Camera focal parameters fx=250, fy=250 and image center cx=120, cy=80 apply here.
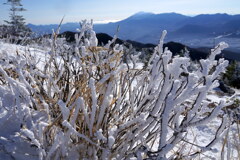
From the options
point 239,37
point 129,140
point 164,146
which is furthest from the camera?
point 239,37

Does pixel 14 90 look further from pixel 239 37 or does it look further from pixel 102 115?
pixel 239 37

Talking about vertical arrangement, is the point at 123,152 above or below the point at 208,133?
above

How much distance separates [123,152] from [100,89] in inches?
10.8

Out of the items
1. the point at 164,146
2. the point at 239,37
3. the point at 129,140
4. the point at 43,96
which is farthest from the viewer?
the point at 239,37

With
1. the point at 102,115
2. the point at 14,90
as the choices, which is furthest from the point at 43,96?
the point at 102,115

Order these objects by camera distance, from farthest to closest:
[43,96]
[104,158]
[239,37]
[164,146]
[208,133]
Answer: [239,37]
[208,133]
[43,96]
[104,158]
[164,146]

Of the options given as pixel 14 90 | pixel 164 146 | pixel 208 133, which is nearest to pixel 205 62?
pixel 164 146

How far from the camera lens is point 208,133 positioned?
125 inches

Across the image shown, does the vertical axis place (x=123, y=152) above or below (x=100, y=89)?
below

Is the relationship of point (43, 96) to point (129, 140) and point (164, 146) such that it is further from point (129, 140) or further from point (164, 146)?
point (164, 146)

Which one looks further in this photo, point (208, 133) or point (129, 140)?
point (208, 133)

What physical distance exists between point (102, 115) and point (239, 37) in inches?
6747

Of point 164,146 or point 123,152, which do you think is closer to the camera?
point 164,146

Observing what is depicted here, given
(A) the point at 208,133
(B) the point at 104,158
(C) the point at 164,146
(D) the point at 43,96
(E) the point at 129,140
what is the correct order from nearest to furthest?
(C) the point at 164,146 < (B) the point at 104,158 < (E) the point at 129,140 < (D) the point at 43,96 < (A) the point at 208,133
